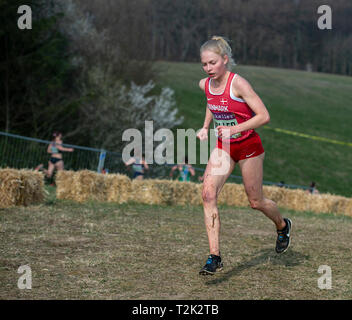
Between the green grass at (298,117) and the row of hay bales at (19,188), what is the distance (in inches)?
782

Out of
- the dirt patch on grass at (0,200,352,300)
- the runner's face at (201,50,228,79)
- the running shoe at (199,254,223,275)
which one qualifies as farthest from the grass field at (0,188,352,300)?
the runner's face at (201,50,228,79)

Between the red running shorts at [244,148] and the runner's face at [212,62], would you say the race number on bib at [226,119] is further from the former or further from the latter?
the runner's face at [212,62]

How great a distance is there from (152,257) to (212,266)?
51.7 inches

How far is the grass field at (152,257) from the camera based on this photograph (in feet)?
15.8

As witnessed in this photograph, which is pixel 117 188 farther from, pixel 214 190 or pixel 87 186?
pixel 214 190

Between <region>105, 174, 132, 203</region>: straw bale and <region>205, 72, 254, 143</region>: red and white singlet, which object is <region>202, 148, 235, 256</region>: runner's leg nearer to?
<region>205, 72, 254, 143</region>: red and white singlet

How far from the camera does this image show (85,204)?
448 inches

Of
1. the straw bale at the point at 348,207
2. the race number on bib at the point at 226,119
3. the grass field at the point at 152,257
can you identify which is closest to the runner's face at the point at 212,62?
the race number on bib at the point at 226,119

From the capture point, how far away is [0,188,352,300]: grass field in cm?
481

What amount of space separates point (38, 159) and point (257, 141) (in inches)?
521

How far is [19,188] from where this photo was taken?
989 centimetres

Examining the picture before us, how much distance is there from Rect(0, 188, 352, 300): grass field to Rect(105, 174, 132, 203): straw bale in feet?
6.22

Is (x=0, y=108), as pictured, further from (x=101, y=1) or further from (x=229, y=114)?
(x=229, y=114)

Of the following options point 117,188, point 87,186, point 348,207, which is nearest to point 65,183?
point 87,186
